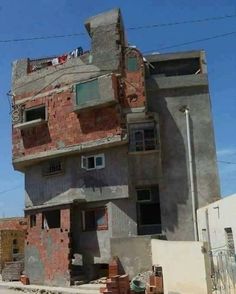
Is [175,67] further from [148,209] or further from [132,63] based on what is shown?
[148,209]

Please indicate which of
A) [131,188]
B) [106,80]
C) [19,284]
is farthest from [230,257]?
[19,284]

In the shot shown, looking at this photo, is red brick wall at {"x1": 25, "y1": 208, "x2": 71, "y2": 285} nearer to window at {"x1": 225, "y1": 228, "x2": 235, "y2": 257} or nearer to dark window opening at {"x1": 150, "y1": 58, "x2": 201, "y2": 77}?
window at {"x1": 225, "y1": 228, "x2": 235, "y2": 257}

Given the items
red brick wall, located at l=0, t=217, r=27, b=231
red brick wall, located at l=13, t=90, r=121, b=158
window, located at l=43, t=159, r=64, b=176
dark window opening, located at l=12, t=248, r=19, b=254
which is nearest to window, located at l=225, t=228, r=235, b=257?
red brick wall, located at l=13, t=90, r=121, b=158

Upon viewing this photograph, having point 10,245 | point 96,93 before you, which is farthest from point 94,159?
point 10,245

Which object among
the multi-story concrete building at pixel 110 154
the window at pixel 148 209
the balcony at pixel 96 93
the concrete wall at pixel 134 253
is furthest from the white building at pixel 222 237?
the balcony at pixel 96 93

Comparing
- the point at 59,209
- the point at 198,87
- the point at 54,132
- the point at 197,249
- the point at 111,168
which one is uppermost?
the point at 198,87

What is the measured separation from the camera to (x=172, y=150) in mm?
21734

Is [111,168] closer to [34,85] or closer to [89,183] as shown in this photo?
[89,183]

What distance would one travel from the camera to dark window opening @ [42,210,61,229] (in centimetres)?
2318

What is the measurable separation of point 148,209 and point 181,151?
11.0 feet

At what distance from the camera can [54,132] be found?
76.0 feet

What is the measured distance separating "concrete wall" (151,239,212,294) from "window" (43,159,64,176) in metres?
9.04

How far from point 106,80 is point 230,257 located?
39.0 ft

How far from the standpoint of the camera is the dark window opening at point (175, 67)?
24.6m
